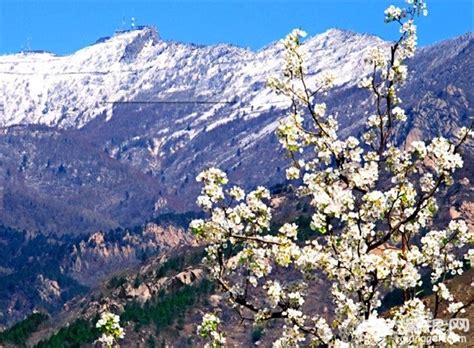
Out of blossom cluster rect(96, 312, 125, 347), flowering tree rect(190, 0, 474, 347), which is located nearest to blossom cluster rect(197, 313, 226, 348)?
flowering tree rect(190, 0, 474, 347)

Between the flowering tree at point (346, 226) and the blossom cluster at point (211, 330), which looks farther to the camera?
the blossom cluster at point (211, 330)

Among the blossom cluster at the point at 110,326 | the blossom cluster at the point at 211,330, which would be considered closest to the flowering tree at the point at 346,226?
the blossom cluster at the point at 211,330

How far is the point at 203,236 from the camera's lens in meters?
24.2

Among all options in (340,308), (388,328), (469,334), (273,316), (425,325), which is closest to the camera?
(388,328)

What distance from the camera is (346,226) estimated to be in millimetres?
23688

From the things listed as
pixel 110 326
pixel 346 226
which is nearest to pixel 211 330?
pixel 110 326

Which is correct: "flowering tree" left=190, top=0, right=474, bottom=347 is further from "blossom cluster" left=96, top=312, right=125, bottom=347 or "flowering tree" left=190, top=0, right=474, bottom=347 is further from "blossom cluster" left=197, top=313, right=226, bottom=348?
"blossom cluster" left=96, top=312, right=125, bottom=347

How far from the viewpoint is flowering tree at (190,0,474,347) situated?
22734 mm

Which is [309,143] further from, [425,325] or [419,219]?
[425,325]

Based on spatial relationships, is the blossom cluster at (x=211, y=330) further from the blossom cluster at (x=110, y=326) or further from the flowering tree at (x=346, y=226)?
the blossom cluster at (x=110, y=326)

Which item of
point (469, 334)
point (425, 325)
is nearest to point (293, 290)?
point (425, 325)

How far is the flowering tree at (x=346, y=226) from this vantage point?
74.6 ft

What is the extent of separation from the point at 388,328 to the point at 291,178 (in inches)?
269

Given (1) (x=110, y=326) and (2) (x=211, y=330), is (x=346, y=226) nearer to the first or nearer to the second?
(2) (x=211, y=330)
